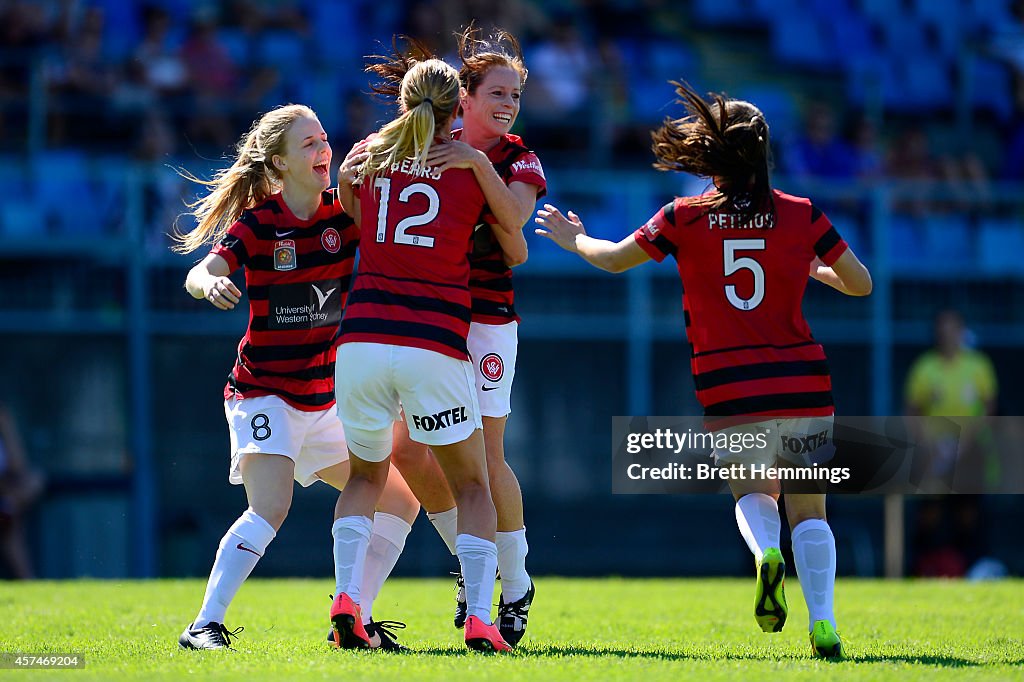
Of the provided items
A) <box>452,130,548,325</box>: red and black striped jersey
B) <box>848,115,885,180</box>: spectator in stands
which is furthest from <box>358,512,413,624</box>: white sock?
<box>848,115,885,180</box>: spectator in stands

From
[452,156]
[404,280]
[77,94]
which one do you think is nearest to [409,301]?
[404,280]

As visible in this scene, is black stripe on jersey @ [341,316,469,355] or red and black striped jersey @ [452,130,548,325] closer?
black stripe on jersey @ [341,316,469,355]

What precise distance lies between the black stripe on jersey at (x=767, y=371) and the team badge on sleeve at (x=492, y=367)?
30.9 inches

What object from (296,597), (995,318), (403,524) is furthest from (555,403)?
(403,524)

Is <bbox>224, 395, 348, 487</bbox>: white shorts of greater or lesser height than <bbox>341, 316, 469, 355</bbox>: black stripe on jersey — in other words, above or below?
below

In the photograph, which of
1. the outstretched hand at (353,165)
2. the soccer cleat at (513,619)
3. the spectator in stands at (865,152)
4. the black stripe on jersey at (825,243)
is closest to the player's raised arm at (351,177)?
the outstretched hand at (353,165)

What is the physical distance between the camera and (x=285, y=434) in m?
5.18

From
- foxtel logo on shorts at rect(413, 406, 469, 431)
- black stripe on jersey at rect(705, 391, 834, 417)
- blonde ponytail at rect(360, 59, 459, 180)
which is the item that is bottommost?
foxtel logo on shorts at rect(413, 406, 469, 431)

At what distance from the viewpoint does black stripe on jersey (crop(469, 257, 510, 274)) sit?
540cm

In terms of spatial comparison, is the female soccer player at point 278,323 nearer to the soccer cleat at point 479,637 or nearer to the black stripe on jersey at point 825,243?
the soccer cleat at point 479,637

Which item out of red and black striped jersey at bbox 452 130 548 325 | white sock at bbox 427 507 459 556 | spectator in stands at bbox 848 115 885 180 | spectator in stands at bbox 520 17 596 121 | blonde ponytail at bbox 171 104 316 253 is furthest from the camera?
spectator in stands at bbox 848 115 885 180

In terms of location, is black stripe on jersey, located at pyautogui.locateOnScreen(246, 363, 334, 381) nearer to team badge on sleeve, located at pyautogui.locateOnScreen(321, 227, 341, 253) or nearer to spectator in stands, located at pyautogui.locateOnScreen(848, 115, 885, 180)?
team badge on sleeve, located at pyautogui.locateOnScreen(321, 227, 341, 253)

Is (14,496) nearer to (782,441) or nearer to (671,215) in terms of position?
(671,215)

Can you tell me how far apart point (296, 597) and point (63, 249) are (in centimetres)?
461
